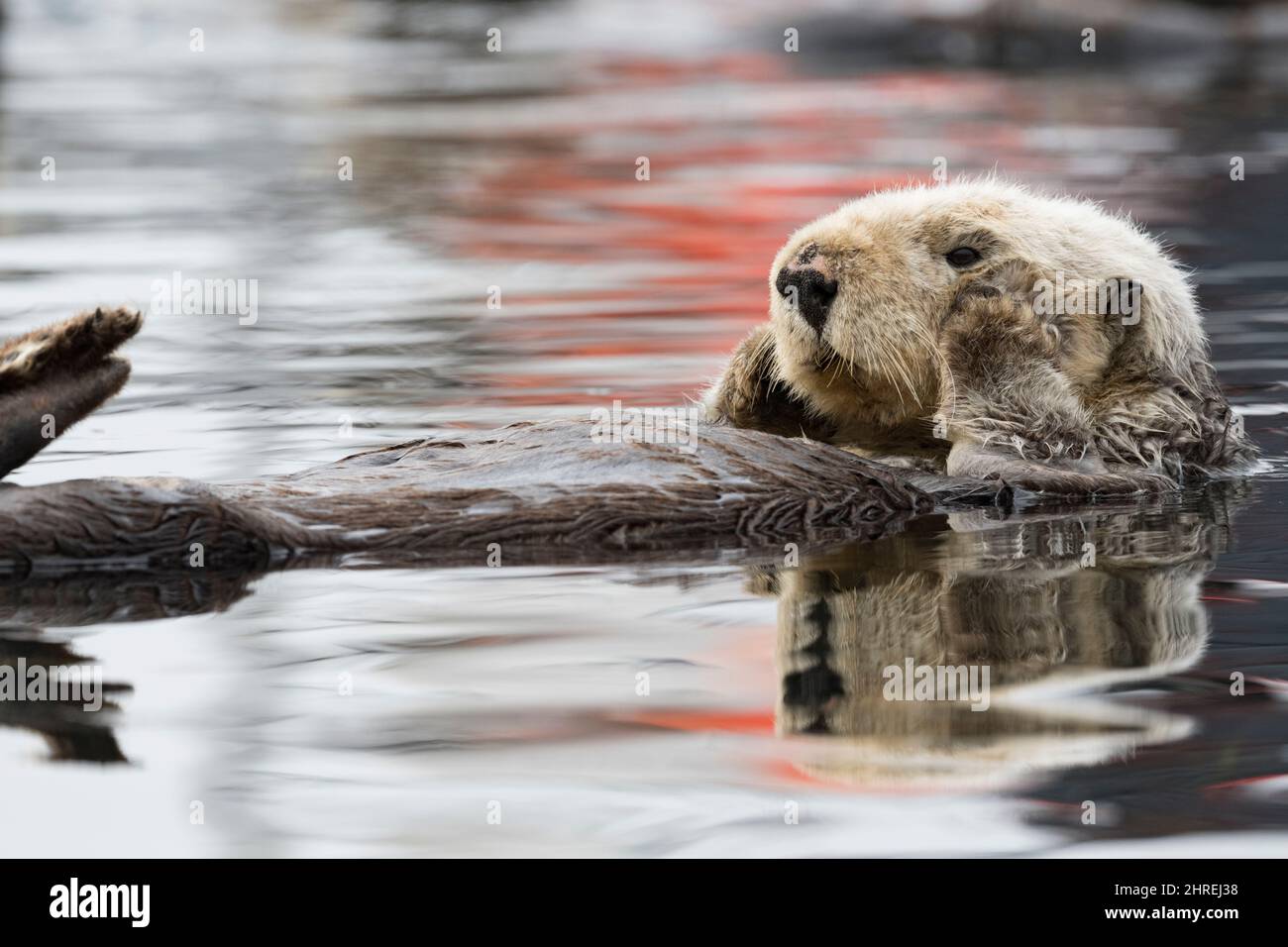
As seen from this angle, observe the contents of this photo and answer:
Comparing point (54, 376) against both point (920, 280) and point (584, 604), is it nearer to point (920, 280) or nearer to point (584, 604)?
point (584, 604)

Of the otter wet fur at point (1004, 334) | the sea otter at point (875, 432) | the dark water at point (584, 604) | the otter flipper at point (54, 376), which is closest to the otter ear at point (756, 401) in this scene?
the sea otter at point (875, 432)

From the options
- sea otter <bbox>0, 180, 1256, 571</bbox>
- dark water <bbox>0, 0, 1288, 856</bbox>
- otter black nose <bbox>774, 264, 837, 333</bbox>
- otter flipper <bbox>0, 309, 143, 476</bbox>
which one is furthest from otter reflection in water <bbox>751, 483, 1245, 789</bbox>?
otter flipper <bbox>0, 309, 143, 476</bbox>

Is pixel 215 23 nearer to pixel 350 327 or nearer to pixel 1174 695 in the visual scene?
pixel 350 327

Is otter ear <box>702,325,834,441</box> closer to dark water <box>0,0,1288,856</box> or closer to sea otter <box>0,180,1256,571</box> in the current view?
sea otter <box>0,180,1256,571</box>

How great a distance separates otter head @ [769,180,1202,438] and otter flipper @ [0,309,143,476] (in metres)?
1.65

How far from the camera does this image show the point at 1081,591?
445 centimetres

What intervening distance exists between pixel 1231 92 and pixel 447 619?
16.8 meters

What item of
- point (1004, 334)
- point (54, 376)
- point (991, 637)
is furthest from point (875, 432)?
point (54, 376)

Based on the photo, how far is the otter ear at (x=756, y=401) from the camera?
525cm

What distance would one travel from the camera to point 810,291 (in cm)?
475

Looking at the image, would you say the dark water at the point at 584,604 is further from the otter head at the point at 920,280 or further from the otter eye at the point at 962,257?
the otter eye at the point at 962,257

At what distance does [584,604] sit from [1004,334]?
1.32 metres

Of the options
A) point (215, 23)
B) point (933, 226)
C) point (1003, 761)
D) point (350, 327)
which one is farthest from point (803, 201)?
→ point (215, 23)

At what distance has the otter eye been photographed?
4871mm
